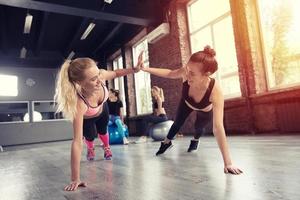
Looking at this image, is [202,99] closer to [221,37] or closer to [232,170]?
[232,170]

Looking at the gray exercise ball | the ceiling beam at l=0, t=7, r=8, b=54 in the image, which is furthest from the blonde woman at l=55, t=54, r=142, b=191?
the ceiling beam at l=0, t=7, r=8, b=54

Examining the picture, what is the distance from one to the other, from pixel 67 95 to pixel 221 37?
462 centimetres

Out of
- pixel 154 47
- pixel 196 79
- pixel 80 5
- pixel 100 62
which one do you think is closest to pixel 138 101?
pixel 154 47

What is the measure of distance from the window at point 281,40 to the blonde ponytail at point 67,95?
3.68m

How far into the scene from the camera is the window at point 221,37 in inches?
215

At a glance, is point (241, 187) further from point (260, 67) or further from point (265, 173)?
point (260, 67)

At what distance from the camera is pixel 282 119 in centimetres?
426

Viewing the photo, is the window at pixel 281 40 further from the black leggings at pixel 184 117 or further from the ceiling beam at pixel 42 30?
the ceiling beam at pixel 42 30

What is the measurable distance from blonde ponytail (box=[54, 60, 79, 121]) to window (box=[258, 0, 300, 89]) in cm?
368

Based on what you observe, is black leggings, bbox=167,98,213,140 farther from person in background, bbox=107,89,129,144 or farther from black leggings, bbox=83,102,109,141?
person in background, bbox=107,89,129,144

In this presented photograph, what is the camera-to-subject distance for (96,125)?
296 cm

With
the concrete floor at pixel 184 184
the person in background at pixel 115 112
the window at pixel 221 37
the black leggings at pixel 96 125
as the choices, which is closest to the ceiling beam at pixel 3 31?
the person in background at pixel 115 112

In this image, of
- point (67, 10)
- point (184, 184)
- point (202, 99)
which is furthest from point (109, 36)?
point (184, 184)

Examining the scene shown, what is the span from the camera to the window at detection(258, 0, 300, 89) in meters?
4.32
